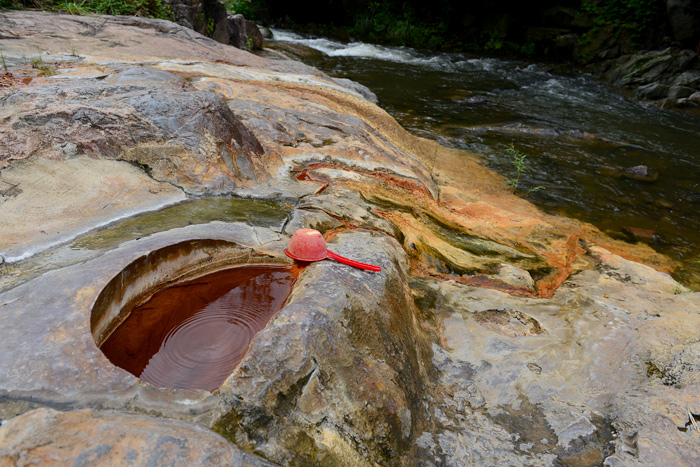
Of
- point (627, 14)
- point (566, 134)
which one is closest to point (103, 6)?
point (566, 134)

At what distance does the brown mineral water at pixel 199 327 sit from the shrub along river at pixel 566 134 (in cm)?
451

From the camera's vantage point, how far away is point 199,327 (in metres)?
2.02

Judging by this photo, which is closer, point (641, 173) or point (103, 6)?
point (641, 173)

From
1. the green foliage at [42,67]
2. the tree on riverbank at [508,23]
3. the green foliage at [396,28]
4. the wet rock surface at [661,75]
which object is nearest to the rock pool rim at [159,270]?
the green foliage at [42,67]

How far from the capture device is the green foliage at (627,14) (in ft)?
47.9

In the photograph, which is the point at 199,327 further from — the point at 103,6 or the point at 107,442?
the point at 103,6

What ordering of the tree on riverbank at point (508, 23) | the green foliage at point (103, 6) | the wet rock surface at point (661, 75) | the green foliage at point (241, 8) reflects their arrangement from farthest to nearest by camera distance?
1. the green foliage at point (241, 8)
2. the tree on riverbank at point (508, 23)
3. the wet rock surface at point (661, 75)
4. the green foliage at point (103, 6)

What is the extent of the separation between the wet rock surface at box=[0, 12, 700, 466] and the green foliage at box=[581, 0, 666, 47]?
1445cm

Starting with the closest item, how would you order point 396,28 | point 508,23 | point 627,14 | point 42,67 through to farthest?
1. point 42,67
2. point 627,14
3. point 508,23
4. point 396,28

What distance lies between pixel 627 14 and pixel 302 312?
1835cm

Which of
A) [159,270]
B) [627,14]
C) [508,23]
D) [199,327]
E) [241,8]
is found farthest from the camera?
[241,8]

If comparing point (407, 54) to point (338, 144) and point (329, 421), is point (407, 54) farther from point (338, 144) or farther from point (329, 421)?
point (329, 421)

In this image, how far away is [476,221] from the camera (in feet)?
15.2

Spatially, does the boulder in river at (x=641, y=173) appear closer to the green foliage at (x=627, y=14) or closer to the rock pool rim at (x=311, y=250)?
the rock pool rim at (x=311, y=250)
